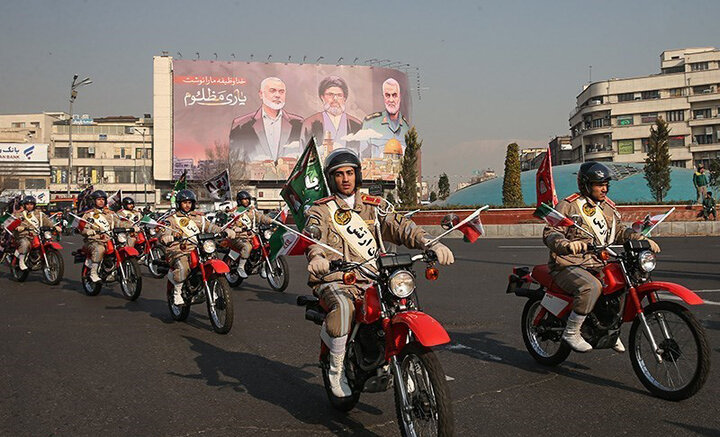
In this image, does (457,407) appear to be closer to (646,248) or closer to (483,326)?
(646,248)

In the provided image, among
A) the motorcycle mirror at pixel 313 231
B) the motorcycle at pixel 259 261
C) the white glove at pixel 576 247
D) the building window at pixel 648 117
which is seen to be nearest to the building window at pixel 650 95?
the building window at pixel 648 117

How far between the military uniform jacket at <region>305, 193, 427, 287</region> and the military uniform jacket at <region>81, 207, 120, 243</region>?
8.62 m

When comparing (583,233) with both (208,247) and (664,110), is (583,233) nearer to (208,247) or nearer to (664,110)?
(208,247)

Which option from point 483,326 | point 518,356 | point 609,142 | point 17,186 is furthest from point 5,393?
point 609,142

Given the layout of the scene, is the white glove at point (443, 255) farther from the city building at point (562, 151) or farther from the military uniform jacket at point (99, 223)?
the city building at point (562, 151)

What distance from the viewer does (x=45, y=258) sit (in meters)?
14.3

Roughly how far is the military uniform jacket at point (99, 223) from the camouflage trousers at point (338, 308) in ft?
29.1

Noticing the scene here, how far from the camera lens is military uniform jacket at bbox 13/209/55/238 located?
1479 centimetres

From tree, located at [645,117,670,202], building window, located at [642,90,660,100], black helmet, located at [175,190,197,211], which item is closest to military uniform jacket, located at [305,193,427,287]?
black helmet, located at [175,190,197,211]

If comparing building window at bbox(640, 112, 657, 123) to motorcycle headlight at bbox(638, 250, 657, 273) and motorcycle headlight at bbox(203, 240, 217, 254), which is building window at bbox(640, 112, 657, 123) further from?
motorcycle headlight at bbox(638, 250, 657, 273)

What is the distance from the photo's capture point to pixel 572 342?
18.1ft

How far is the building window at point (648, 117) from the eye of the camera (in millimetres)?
90938

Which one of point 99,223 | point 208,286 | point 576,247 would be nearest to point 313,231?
point 576,247

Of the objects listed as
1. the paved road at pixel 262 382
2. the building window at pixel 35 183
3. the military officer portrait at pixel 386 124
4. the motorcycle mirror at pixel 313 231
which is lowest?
the paved road at pixel 262 382
